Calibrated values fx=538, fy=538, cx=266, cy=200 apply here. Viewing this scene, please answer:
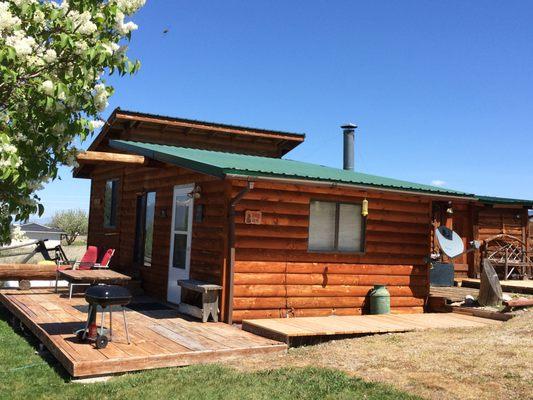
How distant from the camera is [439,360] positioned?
659 cm

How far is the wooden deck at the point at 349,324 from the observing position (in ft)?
26.9

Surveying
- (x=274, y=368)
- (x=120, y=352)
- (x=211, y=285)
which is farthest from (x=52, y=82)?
(x=211, y=285)

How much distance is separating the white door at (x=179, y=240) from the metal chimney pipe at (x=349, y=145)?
6758mm

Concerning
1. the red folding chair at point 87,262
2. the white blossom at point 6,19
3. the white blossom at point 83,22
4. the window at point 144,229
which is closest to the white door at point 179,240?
the window at point 144,229

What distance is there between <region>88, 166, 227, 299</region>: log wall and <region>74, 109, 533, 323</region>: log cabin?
1.2 inches

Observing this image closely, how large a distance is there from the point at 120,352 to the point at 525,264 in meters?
15.5

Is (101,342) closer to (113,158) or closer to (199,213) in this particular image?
(199,213)

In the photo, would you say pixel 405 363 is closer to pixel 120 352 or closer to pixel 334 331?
pixel 334 331

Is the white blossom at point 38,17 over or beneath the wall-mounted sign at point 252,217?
over

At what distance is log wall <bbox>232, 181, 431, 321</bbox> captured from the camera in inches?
372

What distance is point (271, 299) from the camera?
967 centimetres

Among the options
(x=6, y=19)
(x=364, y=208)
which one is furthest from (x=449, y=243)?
(x=6, y=19)

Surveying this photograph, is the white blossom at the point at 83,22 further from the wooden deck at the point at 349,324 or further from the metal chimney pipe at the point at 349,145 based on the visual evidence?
the metal chimney pipe at the point at 349,145

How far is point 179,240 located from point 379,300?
4196 millimetres
